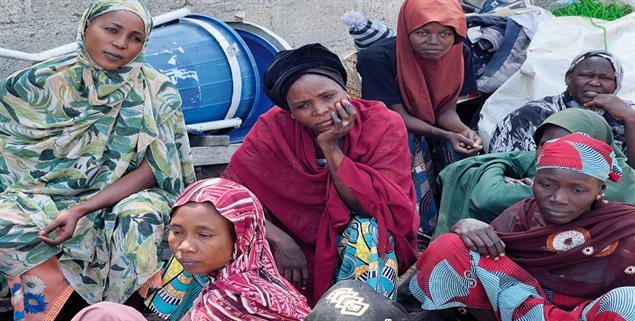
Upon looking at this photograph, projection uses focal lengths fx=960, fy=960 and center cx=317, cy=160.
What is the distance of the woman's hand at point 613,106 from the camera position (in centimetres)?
486

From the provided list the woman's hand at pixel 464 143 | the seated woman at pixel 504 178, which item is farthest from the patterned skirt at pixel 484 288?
the woman's hand at pixel 464 143

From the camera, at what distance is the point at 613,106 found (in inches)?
192

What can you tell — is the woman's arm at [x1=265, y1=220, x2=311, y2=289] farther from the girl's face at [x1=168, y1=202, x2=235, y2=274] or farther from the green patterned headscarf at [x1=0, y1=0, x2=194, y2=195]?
the girl's face at [x1=168, y1=202, x2=235, y2=274]

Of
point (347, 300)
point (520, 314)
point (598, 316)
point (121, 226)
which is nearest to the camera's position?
point (347, 300)

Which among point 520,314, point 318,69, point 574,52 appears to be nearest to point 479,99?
point 574,52

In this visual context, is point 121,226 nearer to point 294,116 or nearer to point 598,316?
point 294,116

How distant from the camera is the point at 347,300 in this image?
269 centimetres

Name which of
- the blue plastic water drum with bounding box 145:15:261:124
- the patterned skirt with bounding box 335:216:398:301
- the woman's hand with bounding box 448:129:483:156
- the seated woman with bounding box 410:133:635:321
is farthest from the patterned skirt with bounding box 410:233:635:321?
the blue plastic water drum with bounding box 145:15:261:124

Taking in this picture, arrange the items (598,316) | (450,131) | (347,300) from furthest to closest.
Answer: (450,131)
(598,316)
(347,300)

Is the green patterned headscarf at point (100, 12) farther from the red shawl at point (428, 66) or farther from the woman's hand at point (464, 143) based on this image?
the woman's hand at point (464, 143)

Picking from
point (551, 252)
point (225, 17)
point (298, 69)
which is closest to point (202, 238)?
point (298, 69)

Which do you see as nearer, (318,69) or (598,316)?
(598,316)

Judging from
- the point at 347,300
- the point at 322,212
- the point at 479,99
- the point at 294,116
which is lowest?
the point at 479,99

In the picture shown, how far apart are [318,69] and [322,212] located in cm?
64
